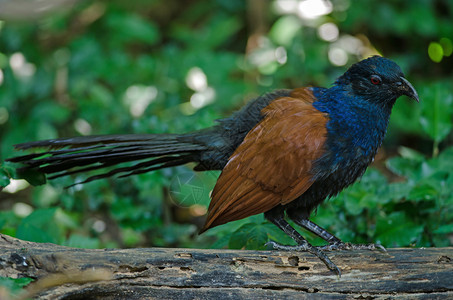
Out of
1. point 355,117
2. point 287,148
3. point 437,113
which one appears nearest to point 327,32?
point 437,113

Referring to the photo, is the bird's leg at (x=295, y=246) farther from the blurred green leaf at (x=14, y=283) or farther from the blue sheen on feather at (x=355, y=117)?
the blurred green leaf at (x=14, y=283)

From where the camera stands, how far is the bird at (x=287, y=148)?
8.50 ft

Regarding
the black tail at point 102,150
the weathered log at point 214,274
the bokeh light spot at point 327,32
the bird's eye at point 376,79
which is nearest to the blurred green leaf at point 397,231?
the weathered log at point 214,274

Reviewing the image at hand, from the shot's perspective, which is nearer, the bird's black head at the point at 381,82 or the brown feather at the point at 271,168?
the brown feather at the point at 271,168

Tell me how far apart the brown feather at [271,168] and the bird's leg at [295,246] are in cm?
21

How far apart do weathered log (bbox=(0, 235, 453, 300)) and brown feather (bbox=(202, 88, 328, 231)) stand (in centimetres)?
31

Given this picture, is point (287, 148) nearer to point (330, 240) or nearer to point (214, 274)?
point (330, 240)

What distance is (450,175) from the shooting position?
2996 mm

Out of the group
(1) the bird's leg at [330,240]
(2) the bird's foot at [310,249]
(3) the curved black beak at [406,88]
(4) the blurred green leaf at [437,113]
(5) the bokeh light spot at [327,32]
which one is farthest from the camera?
(5) the bokeh light spot at [327,32]

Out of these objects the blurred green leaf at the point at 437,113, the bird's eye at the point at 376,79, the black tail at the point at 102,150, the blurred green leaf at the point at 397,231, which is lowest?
the blurred green leaf at the point at 397,231

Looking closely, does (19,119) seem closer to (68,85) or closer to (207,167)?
(68,85)

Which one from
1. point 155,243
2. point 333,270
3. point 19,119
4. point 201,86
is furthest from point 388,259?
point 19,119

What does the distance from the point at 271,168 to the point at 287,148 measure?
0.43 feet

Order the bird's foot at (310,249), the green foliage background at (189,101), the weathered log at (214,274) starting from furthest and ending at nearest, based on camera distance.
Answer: the green foliage background at (189,101) < the bird's foot at (310,249) < the weathered log at (214,274)
